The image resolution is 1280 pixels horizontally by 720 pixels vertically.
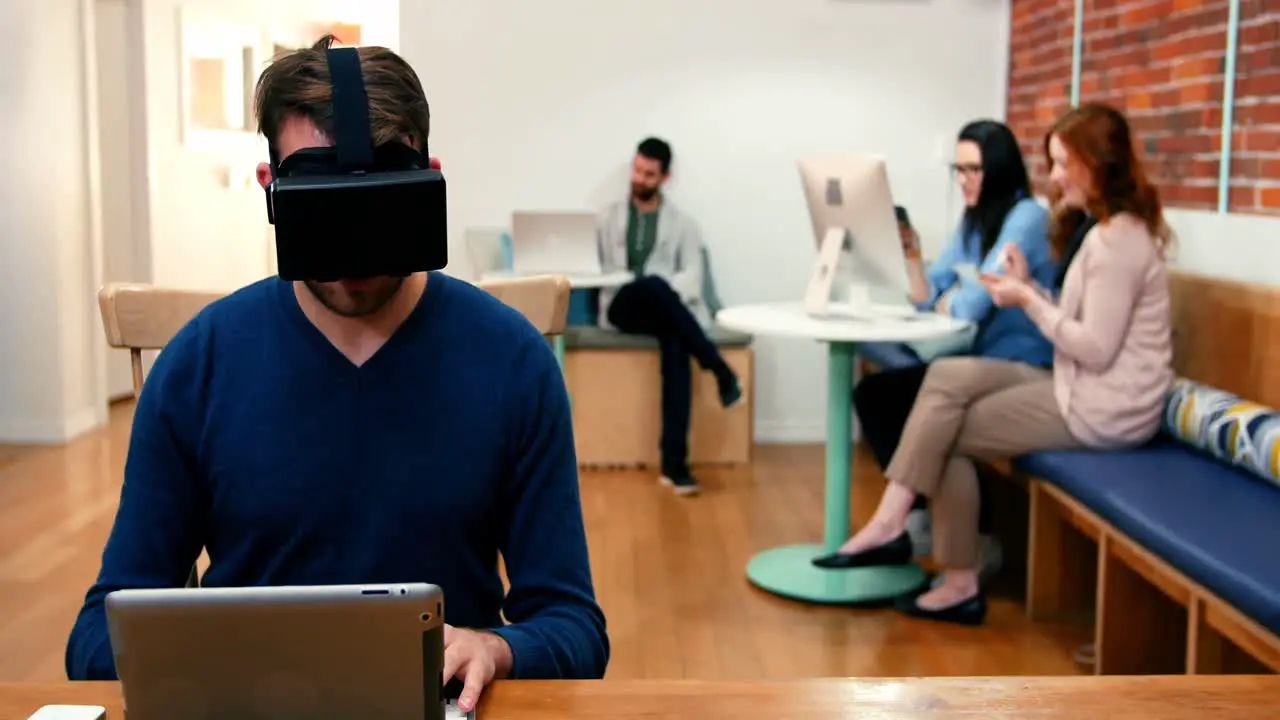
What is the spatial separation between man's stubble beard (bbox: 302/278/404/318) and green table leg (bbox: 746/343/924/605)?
2551 mm

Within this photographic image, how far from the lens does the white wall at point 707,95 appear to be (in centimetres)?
575

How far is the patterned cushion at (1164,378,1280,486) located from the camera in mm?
3189

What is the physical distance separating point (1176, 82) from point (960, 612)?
5.50ft

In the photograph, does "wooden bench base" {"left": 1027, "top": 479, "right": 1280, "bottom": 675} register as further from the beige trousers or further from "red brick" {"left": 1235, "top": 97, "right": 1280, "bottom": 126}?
"red brick" {"left": 1235, "top": 97, "right": 1280, "bottom": 126}

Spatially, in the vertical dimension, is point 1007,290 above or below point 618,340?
above

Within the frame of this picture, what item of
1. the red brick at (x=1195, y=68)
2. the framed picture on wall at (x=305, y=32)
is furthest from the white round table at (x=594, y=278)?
the framed picture on wall at (x=305, y=32)

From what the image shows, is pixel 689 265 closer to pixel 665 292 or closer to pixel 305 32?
pixel 665 292

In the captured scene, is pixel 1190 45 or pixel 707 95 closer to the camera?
pixel 1190 45

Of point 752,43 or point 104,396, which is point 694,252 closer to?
point 752,43

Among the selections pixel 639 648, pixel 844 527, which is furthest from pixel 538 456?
pixel 844 527

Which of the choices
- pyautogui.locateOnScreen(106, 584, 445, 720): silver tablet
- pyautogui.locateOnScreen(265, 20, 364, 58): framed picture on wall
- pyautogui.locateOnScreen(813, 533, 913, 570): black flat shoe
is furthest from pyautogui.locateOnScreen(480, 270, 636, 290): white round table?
pyautogui.locateOnScreen(106, 584, 445, 720): silver tablet

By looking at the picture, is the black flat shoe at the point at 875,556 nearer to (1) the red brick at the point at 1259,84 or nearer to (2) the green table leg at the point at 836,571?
(2) the green table leg at the point at 836,571

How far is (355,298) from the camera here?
1.46m

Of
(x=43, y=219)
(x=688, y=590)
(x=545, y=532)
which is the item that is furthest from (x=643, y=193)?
(x=545, y=532)
